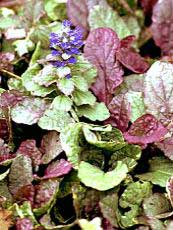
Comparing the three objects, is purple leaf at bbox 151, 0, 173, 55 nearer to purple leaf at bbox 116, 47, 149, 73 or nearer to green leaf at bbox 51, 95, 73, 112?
purple leaf at bbox 116, 47, 149, 73

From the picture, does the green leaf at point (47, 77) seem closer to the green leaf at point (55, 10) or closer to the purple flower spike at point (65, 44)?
the purple flower spike at point (65, 44)

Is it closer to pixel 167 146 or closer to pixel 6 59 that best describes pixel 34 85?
pixel 6 59

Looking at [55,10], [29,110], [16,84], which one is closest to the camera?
[29,110]

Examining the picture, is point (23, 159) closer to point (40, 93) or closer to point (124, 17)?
point (40, 93)

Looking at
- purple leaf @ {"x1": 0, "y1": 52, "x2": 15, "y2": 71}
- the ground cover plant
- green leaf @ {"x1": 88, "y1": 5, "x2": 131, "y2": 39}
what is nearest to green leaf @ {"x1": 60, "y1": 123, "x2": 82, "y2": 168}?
the ground cover plant

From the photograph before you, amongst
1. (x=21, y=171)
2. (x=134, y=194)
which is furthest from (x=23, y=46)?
(x=134, y=194)

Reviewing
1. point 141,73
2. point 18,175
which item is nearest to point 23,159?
point 18,175
